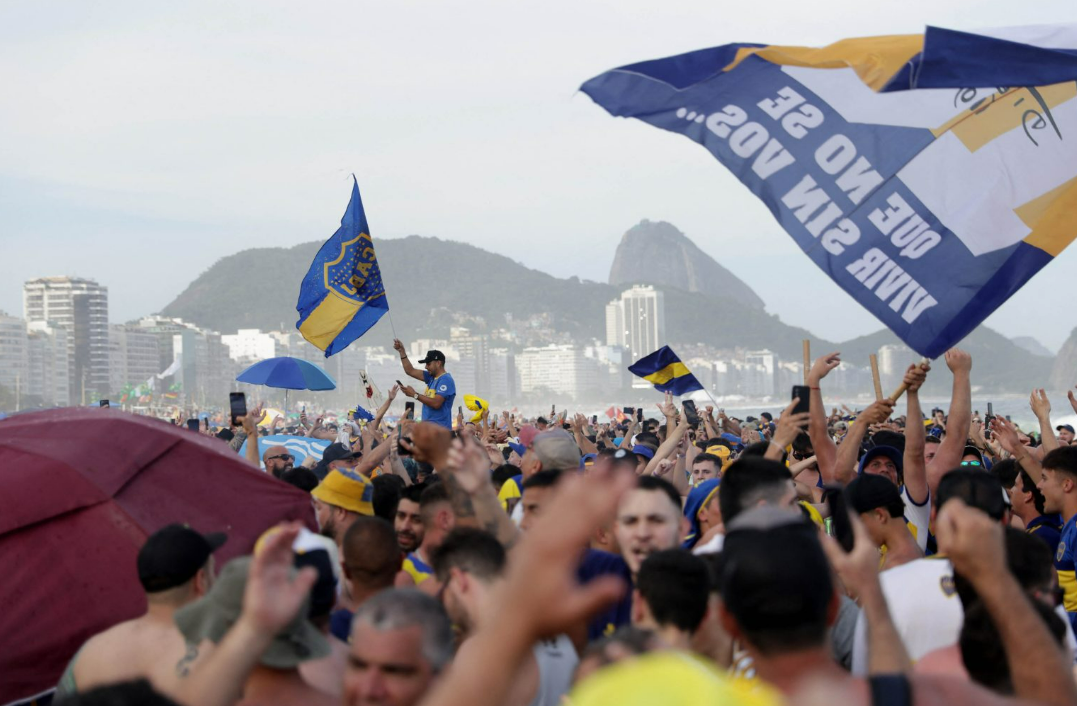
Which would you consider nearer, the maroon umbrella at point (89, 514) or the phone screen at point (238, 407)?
the maroon umbrella at point (89, 514)

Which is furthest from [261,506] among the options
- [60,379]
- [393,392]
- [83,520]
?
[60,379]

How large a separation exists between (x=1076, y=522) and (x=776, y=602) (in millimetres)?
4272

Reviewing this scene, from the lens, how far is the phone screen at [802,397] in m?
6.05

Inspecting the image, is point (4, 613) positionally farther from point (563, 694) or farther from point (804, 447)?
point (804, 447)

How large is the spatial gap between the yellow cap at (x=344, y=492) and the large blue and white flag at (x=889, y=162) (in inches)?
99.0

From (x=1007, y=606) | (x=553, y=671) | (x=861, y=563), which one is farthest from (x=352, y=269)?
(x=1007, y=606)

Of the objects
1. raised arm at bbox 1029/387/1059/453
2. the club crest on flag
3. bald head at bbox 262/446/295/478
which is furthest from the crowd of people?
the club crest on flag

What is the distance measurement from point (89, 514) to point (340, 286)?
7258mm

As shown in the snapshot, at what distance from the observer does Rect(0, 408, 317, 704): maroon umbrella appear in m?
4.48

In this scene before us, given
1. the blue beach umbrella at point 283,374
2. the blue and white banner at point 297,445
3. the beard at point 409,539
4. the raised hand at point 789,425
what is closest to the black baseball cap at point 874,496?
the raised hand at point 789,425

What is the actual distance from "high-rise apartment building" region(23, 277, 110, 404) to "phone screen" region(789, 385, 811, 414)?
6006 inches

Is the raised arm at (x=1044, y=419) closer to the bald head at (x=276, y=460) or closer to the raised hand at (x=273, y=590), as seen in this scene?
the bald head at (x=276, y=460)

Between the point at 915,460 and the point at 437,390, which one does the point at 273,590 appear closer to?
the point at 915,460

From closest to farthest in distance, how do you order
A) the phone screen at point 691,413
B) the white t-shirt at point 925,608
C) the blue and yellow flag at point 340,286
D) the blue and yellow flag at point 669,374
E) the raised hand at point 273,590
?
1. the raised hand at point 273,590
2. the white t-shirt at point 925,608
3. the blue and yellow flag at point 340,286
4. the phone screen at point 691,413
5. the blue and yellow flag at point 669,374
